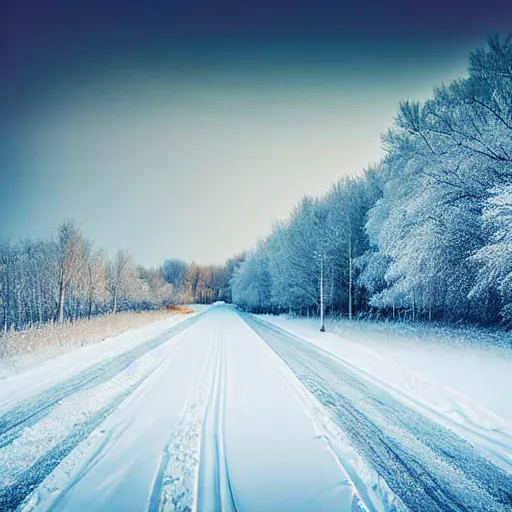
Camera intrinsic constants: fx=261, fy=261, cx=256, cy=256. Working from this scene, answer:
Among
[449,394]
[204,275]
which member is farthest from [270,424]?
[204,275]

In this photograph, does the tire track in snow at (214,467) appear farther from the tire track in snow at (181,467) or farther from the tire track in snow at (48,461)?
the tire track in snow at (48,461)

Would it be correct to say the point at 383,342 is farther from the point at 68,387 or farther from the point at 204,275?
the point at 204,275

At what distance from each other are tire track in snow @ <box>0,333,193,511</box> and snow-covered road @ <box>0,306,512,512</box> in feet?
0.05

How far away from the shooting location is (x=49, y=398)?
6.01 m

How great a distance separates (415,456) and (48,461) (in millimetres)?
5293

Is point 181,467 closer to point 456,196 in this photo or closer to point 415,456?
point 415,456

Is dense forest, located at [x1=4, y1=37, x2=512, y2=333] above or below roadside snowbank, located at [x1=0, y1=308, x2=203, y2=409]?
above

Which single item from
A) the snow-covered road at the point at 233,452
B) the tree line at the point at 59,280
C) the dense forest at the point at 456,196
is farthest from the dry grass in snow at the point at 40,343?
the dense forest at the point at 456,196

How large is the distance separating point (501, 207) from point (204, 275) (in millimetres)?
112724

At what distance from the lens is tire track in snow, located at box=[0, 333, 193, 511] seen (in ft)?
9.99

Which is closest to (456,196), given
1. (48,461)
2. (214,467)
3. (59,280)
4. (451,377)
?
(451,377)

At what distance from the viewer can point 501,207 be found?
25.6 feet

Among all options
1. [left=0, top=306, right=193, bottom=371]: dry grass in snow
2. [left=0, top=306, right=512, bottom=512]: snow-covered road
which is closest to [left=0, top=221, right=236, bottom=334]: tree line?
[left=0, top=306, right=193, bottom=371]: dry grass in snow

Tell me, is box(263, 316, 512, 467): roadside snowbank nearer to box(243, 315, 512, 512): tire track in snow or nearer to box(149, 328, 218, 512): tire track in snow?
box(243, 315, 512, 512): tire track in snow
